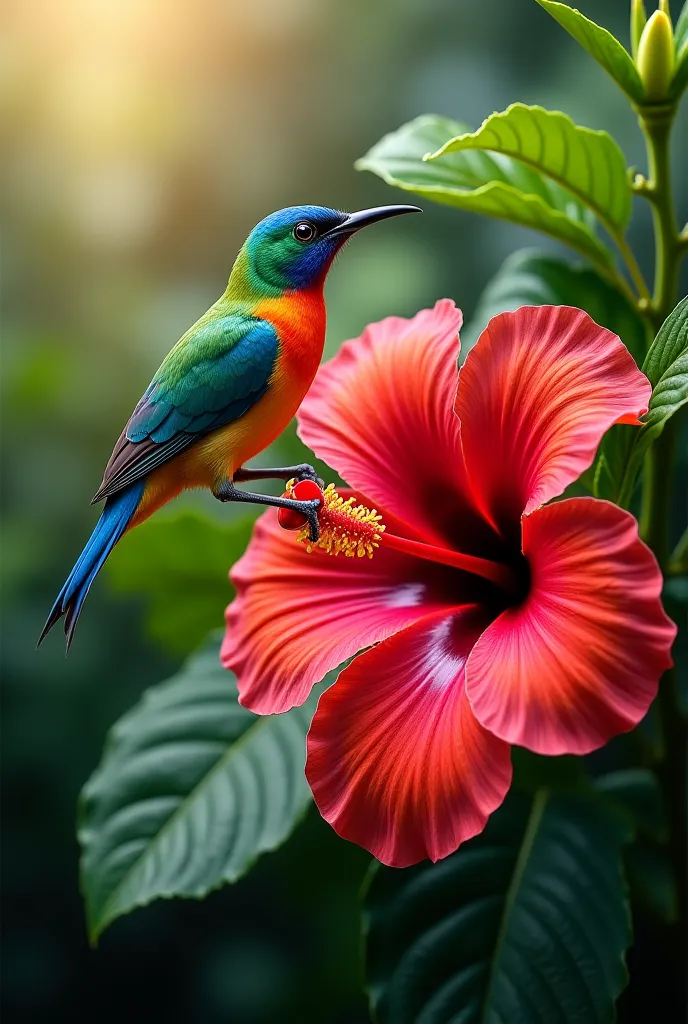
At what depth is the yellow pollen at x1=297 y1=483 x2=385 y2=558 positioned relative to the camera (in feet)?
1.29

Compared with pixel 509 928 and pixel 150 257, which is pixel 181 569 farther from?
pixel 150 257

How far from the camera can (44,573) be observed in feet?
3.46

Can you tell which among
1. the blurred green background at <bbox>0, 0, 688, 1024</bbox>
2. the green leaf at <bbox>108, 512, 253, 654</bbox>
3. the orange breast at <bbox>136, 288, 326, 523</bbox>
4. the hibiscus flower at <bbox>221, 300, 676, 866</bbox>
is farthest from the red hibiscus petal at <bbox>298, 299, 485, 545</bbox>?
the blurred green background at <bbox>0, 0, 688, 1024</bbox>

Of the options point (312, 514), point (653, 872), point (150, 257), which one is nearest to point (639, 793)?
point (653, 872)

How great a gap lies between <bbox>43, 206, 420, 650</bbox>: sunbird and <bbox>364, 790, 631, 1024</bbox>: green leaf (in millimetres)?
256

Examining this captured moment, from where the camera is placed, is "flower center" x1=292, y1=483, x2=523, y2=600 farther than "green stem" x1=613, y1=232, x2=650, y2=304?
No

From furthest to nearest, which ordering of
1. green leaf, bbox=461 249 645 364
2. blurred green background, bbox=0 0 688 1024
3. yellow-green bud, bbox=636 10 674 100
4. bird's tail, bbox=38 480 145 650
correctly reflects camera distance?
1. blurred green background, bbox=0 0 688 1024
2. green leaf, bbox=461 249 645 364
3. yellow-green bud, bbox=636 10 674 100
4. bird's tail, bbox=38 480 145 650

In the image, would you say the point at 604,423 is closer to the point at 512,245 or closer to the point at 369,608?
the point at 369,608

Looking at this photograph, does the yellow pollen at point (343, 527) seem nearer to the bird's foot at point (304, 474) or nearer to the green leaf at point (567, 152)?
the bird's foot at point (304, 474)

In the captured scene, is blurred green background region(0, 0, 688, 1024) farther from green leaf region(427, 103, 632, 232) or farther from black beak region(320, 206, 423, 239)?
black beak region(320, 206, 423, 239)

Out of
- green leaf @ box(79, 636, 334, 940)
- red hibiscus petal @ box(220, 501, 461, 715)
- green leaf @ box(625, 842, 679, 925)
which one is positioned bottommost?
green leaf @ box(625, 842, 679, 925)

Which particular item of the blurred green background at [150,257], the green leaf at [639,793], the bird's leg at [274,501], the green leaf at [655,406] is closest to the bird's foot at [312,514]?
the bird's leg at [274,501]

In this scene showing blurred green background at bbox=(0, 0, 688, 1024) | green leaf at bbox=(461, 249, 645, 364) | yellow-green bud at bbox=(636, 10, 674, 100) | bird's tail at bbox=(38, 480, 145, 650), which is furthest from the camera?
blurred green background at bbox=(0, 0, 688, 1024)

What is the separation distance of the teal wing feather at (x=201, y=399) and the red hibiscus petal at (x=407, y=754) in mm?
119
